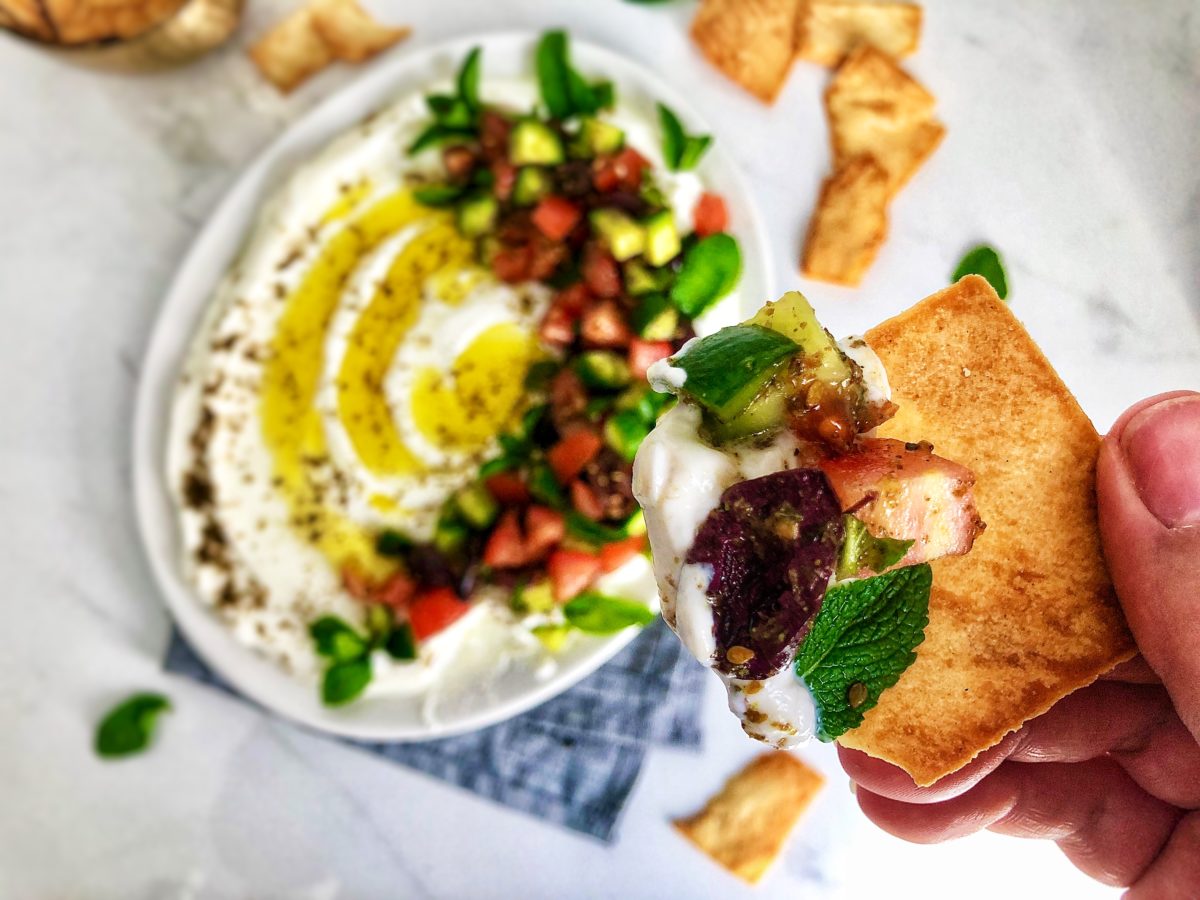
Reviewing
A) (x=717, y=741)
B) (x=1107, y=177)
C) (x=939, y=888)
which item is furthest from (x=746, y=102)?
(x=939, y=888)

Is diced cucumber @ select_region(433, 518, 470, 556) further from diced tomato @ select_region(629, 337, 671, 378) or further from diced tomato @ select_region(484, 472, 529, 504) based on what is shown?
diced tomato @ select_region(629, 337, 671, 378)

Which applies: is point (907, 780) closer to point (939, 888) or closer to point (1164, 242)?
point (939, 888)

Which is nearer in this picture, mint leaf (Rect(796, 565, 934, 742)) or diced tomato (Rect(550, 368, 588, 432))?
mint leaf (Rect(796, 565, 934, 742))

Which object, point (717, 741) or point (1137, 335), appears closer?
point (1137, 335)

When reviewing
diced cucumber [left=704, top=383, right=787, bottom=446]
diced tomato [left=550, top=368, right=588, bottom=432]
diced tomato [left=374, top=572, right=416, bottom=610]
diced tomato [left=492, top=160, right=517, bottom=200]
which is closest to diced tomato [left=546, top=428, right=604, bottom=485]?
diced tomato [left=550, top=368, right=588, bottom=432]

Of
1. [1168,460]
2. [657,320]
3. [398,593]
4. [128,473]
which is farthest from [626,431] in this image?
[128,473]

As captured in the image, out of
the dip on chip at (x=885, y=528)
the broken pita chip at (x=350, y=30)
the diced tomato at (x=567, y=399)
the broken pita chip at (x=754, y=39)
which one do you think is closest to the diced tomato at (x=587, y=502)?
the diced tomato at (x=567, y=399)
